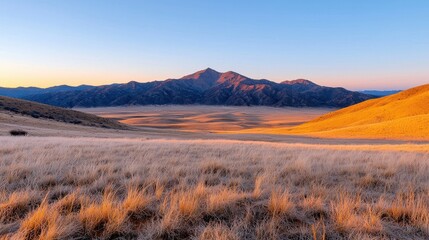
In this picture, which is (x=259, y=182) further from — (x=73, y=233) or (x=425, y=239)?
(x=73, y=233)

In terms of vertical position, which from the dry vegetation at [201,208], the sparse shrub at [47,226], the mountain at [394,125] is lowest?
the mountain at [394,125]

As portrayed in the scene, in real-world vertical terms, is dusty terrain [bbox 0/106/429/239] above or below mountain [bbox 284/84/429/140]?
above

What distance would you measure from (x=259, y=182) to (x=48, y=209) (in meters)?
3.54

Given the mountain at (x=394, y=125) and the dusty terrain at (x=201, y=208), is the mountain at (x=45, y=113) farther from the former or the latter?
the dusty terrain at (x=201, y=208)

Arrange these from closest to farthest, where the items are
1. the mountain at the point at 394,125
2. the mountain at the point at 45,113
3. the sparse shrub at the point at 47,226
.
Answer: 1. the sparse shrub at the point at 47,226
2. the mountain at the point at 394,125
3. the mountain at the point at 45,113

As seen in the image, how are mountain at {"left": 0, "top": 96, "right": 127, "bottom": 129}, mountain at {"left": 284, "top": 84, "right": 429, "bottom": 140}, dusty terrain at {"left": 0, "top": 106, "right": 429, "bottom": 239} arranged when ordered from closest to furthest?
dusty terrain at {"left": 0, "top": 106, "right": 429, "bottom": 239} < mountain at {"left": 284, "top": 84, "right": 429, "bottom": 140} < mountain at {"left": 0, "top": 96, "right": 127, "bottom": 129}

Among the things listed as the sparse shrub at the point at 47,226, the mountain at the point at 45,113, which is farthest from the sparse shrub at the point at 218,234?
the mountain at the point at 45,113

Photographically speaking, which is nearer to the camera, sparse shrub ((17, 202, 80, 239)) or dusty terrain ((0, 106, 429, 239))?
sparse shrub ((17, 202, 80, 239))

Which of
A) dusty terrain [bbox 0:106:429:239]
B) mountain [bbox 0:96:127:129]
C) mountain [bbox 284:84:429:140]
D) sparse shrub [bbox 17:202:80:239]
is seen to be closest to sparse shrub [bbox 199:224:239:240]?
dusty terrain [bbox 0:106:429:239]

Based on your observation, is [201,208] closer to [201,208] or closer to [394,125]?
[201,208]

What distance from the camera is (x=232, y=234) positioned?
3328 millimetres

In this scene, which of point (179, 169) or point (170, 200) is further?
point (179, 169)

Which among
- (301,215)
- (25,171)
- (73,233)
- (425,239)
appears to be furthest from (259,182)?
(25,171)

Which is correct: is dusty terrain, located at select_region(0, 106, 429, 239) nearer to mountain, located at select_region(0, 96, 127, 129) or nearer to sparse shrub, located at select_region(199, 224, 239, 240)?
sparse shrub, located at select_region(199, 224, 239, 240)
